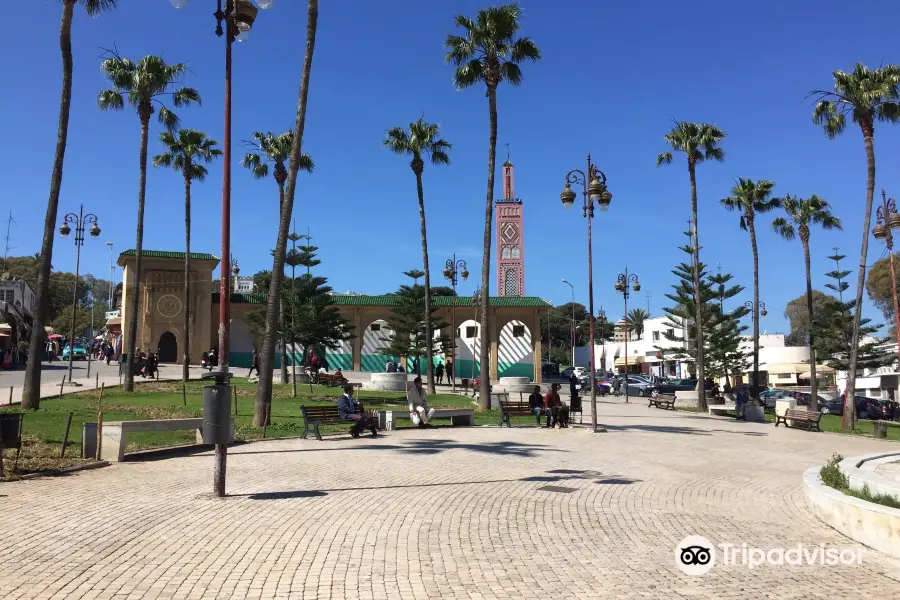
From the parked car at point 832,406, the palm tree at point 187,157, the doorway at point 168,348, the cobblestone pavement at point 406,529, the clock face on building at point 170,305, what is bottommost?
the parked car at point 832,406

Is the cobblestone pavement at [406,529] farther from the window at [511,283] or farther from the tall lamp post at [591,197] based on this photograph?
the window at [511,283]

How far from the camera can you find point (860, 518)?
6777mm

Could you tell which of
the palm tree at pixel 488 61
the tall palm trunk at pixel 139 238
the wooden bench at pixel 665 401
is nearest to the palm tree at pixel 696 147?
the wooden bench at pixel 665 401

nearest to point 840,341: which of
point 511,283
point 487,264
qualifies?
point 487,264

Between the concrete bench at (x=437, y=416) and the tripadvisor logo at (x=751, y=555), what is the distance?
34.0ft

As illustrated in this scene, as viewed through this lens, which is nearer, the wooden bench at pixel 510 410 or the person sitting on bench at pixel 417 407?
the person sitting on bench at pixel 417 407

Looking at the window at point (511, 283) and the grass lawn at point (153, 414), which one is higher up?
the window at point (511, 283)

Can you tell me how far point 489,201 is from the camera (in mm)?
22531

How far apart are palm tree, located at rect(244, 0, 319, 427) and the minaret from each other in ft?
272

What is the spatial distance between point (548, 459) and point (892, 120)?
2051 cm

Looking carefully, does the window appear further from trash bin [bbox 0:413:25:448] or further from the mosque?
trash bin [bbox 0:413:25:448]

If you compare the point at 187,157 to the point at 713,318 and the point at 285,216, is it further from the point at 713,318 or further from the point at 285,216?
the point at 713,318

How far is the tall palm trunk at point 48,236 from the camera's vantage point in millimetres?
16875

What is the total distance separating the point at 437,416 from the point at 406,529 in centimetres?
1052
